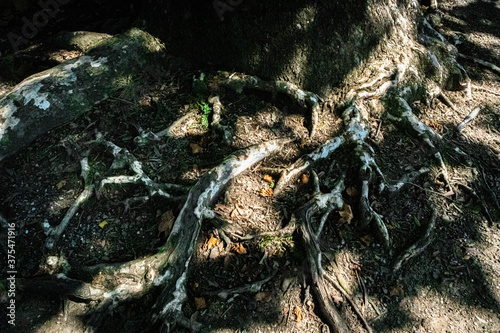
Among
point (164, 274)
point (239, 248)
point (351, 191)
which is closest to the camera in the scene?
point (164, 274)

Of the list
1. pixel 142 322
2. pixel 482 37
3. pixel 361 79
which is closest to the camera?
pixel 142 322

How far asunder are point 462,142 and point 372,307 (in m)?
2.69

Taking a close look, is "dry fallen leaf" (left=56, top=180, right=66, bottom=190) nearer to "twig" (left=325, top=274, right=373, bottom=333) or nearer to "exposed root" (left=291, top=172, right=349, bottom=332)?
"exposed root" (left=291, top=172, right=349, bottom=332)

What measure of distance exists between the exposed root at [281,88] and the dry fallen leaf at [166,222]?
1861 millimetres

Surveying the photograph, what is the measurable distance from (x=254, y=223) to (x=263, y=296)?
2.41 ft

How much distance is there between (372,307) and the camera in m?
3.16

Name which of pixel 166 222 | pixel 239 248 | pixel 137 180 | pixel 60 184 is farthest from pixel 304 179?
pixel 60 184

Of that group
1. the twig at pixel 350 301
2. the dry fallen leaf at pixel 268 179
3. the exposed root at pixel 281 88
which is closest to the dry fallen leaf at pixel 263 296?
the twig at pixel 350 301

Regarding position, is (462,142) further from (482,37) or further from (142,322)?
(142,322)

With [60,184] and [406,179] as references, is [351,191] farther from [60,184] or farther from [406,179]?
[60,184]

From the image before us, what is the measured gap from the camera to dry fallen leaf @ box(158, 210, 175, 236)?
3.38m

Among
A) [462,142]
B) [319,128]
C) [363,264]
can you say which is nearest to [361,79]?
[319,128]

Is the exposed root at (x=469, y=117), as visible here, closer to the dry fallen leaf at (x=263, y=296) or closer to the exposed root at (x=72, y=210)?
the dry fallen leaf at (x=263, y=296)

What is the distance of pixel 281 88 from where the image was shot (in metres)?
4.32
